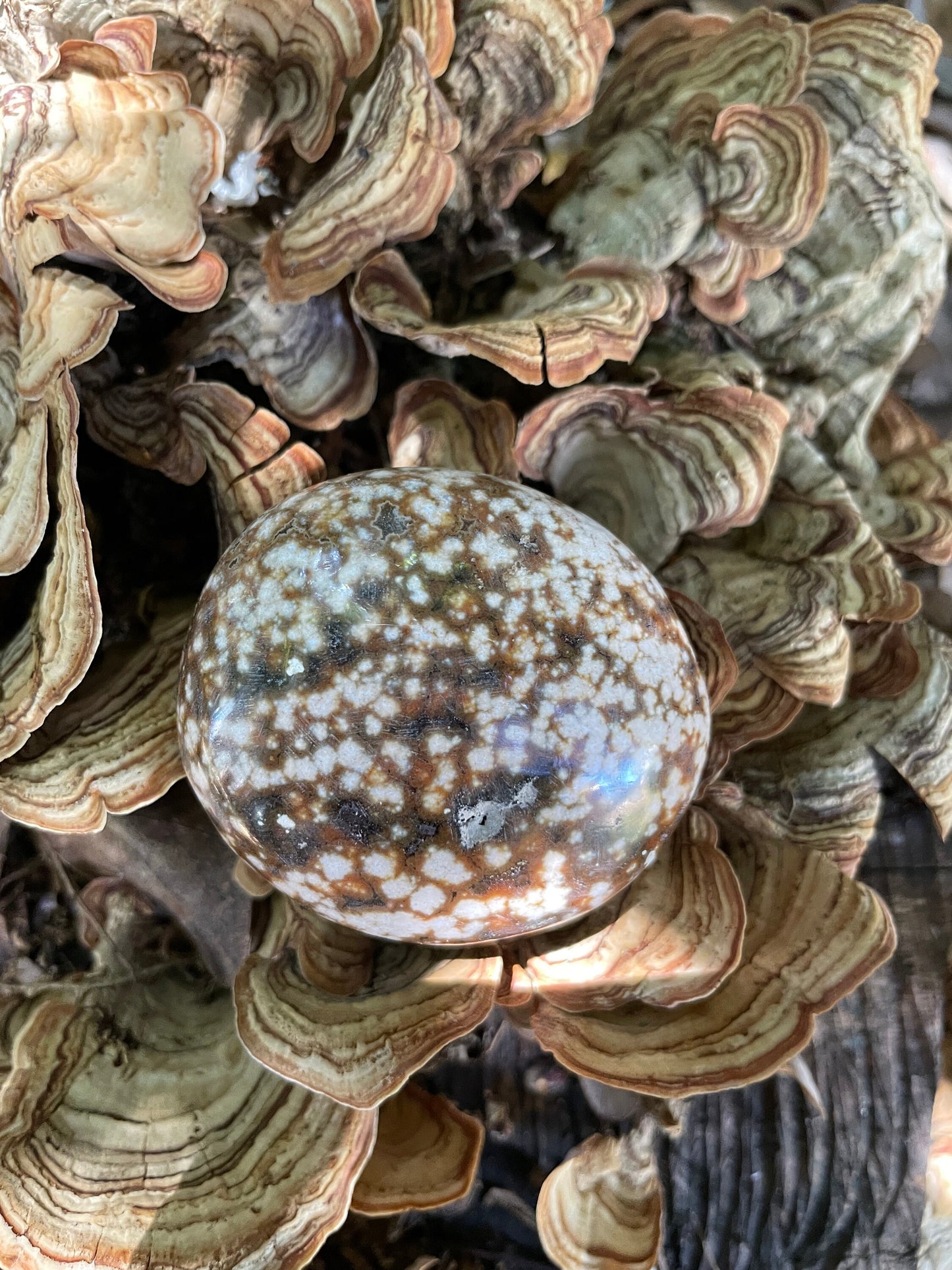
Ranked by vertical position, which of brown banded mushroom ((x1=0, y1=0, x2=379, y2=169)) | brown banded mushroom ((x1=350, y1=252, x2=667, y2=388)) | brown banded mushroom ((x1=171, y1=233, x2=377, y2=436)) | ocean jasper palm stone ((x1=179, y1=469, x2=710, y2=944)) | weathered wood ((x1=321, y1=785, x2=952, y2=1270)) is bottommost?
weathered wood ((x1=321, y1=785, x2=952, y2=1270))

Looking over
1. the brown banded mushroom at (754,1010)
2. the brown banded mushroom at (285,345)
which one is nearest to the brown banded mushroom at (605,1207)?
the brown banded mushroom at (754,1010)

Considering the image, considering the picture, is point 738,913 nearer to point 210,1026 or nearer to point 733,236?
point 210,1026

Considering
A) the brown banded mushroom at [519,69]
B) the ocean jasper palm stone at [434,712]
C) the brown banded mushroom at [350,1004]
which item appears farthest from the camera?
the brown banded mushroom at [519,69]

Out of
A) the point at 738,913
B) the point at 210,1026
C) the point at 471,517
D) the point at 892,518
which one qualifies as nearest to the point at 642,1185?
the point at 738,913

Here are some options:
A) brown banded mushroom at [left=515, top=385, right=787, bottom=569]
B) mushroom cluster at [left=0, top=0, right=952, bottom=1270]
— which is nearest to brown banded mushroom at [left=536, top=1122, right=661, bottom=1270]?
mushroom cluster at [left=0, top=0, right=952, bottom=1270]

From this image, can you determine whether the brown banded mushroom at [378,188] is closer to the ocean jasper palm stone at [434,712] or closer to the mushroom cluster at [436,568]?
the mushroom cluster at [436,568]

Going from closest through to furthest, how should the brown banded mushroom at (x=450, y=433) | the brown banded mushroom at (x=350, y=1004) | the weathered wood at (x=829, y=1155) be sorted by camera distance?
the brown banded mushroom at (x=350, y=1004) → the brown banded mushroom at (x=450, y=433) → the weathered wood at (x=829, y=1155)

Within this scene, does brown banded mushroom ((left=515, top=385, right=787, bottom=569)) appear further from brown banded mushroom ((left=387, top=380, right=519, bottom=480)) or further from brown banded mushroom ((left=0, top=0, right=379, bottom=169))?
brown banded mushroom ((left=0, top=0, right=379, bottom=169))
